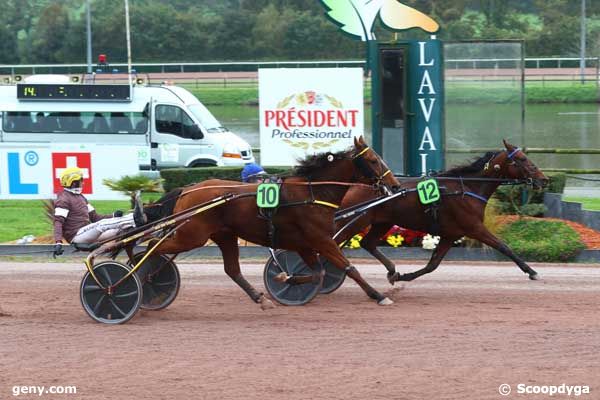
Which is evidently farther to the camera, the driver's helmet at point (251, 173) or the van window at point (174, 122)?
the van window at point (174, 122)

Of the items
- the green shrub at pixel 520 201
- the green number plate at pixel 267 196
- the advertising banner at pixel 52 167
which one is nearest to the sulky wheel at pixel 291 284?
the green number plate at pixel 267 196

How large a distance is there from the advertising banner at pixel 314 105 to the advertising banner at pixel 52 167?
7.68ft

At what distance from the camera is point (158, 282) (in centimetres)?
1003

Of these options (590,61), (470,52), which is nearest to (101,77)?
(590,61)

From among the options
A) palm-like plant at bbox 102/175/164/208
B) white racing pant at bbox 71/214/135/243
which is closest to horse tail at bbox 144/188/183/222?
white racing pant at bbox 71/214/135/243

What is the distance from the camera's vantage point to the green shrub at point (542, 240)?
43.0 feet

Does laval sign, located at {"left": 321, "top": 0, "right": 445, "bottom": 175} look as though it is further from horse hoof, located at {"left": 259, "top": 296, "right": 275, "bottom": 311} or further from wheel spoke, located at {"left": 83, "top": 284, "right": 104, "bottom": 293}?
wheel spoke, located at {"left": 83, "top": 284, "right": 104, "bottom": 293}

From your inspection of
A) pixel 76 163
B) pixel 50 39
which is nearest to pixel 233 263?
pixel 76 163

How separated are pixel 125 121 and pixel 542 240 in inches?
454

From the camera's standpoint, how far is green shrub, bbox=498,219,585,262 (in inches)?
516

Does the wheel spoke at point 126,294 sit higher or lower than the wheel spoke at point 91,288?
lower

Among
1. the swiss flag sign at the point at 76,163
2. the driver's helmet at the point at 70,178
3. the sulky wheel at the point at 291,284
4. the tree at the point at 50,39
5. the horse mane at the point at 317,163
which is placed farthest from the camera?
the tree at the point at 50,39

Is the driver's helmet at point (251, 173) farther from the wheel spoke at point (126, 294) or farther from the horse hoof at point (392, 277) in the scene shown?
the wheel spoke at point (126, 294)

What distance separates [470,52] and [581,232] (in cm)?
295
